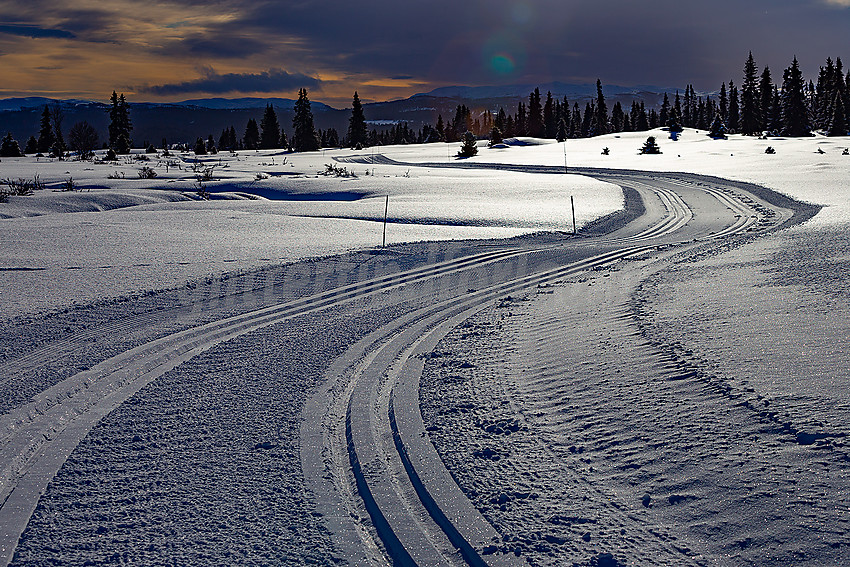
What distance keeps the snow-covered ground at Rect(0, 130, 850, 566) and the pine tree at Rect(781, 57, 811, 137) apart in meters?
74.2

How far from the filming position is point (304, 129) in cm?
7138

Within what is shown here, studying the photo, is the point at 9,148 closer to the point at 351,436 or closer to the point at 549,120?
the point at 351,436

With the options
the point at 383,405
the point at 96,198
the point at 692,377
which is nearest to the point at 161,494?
the point at 383,405

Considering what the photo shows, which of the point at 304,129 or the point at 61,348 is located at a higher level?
the point at 304,129

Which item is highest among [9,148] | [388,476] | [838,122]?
[838,122]

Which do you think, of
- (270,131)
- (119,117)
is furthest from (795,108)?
(119,117)

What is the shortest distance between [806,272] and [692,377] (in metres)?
4.42

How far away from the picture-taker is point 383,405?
18.3ft

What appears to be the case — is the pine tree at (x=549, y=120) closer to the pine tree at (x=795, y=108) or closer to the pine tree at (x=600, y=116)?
the pine tree at (x=600, y=116)

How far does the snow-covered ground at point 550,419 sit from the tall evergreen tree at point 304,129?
2421 inches

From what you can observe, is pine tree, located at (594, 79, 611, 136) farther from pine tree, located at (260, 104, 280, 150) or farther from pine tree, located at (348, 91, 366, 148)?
pine tree, located at (260, 104, 280, 150)

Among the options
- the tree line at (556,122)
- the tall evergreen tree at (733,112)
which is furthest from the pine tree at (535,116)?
the tall evergreen tree at (733,112)

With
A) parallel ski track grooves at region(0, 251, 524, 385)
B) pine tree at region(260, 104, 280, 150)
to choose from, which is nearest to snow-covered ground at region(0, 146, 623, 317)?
parallel ski track grooves at region(0, 251, 524, 385)

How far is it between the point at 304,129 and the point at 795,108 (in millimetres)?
56420
